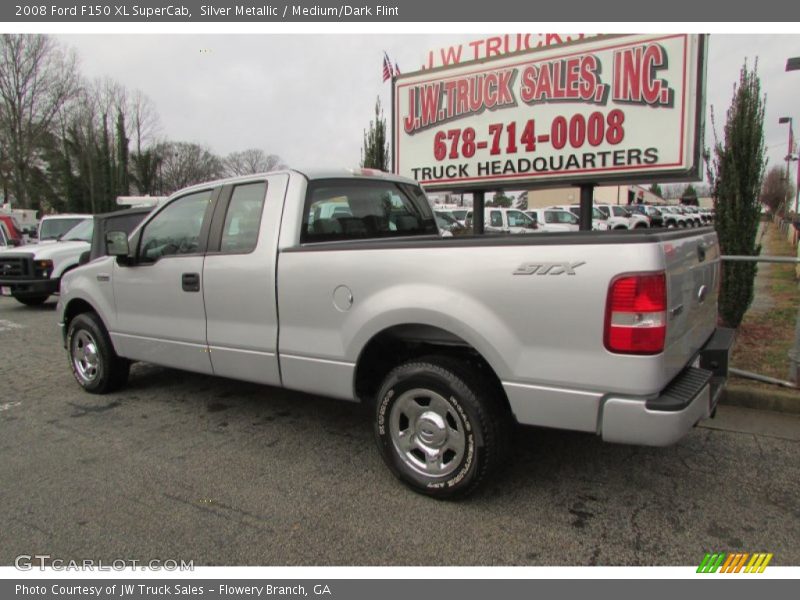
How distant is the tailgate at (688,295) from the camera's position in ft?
8.30

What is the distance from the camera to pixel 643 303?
2.38 metres

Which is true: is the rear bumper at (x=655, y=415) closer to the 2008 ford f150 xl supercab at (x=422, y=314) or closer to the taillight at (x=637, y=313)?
the 2008 ford f150 xl supercab at (x=422, y=314)

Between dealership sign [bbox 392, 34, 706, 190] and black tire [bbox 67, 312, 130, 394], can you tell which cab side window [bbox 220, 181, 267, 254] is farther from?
dealership sign [bbox 392, 34, 706, 190]

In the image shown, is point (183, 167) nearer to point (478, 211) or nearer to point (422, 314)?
point (478, 211)

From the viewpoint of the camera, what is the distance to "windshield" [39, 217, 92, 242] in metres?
13.4

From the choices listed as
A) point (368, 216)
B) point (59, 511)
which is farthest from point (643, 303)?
point (59, 511)

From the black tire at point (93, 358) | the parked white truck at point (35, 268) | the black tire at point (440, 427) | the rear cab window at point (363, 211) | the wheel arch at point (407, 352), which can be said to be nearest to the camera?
the black tire at point (440, 427)

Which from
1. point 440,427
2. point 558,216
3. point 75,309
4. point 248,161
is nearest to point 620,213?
point 558,216

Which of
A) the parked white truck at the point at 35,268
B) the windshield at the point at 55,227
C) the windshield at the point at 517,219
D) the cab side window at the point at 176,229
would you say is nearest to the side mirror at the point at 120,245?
the cab side window at the point at 176,229

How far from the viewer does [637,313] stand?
7.84 ft

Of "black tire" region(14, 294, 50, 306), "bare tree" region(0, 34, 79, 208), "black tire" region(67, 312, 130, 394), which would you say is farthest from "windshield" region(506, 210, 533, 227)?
"bare tree" region(0, 34, 79, 208)

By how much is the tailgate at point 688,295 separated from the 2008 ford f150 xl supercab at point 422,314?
0.02 metres

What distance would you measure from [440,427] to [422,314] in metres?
0.64

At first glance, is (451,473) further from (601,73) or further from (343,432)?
(601,73)
